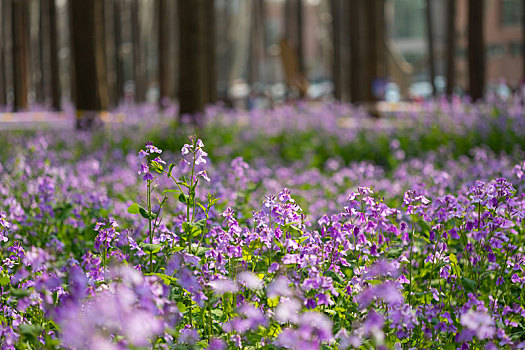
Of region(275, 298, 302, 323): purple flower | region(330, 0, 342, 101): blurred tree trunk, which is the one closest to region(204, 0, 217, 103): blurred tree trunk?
region(330, 0, 342, 101): blurred tree trunk

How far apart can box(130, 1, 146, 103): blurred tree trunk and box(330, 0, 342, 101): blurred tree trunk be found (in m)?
8.22

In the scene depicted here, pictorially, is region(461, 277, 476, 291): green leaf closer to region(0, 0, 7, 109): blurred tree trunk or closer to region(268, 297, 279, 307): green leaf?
region(268, 297, 279, 307): green leaf

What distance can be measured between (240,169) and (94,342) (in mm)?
2608

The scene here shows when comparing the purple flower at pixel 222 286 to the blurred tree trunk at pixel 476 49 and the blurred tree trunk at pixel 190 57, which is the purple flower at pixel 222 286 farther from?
the blurred tree trunk at pixel 476 49

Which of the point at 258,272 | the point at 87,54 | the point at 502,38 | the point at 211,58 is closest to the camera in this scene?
the point at 258,272

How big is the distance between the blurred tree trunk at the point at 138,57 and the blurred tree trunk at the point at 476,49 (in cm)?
1816

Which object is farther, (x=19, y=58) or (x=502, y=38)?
(x=502, y=38)

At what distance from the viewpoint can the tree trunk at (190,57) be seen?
531 inches

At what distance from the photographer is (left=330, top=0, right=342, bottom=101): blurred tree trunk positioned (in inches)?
1136

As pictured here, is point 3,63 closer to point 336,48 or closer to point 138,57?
point 138,57

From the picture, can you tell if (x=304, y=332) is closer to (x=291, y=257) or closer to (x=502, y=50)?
(x=291, y=257)

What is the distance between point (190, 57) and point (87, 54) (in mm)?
1956

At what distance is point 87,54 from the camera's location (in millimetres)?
14055

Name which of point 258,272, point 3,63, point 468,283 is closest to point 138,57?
point 3,63
